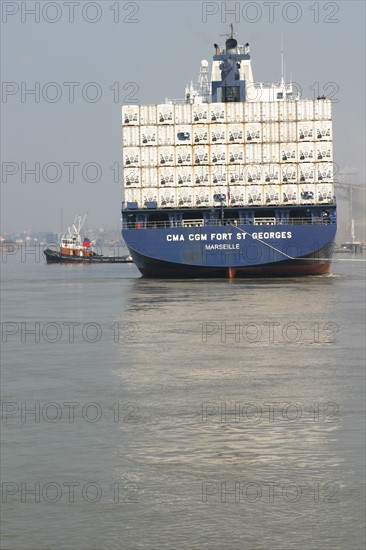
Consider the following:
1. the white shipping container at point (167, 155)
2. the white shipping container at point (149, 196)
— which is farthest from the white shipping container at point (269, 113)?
the white shipping container at point (149, 196)

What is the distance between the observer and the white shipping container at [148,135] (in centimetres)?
9550

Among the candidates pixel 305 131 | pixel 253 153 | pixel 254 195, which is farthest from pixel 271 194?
pixel 305 131

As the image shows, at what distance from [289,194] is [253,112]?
8.72m

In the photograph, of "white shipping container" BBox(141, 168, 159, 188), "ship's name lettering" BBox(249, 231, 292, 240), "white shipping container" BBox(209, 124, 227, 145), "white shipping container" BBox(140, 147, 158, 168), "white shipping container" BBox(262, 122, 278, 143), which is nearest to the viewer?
"ship's name lettering" BBox(249, 231, 292, 240)

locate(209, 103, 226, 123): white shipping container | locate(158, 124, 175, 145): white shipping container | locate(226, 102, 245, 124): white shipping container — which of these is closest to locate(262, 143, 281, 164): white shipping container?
locate(226, 102, 245, 124): white shipping container

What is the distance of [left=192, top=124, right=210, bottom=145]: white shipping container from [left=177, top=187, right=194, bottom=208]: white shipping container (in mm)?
4634

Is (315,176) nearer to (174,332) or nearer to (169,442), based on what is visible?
(174,332)

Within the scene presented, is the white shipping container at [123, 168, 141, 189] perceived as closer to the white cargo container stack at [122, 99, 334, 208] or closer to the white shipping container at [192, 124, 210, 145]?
the white cargo container stack at [122, 99, 334, 208]

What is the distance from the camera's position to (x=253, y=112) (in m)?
94.3

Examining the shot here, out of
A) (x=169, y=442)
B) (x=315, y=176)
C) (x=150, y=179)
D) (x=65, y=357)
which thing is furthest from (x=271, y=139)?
(x=169, y=442)

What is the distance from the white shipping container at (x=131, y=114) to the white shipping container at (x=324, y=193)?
18.9 meters

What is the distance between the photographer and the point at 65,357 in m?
35.1

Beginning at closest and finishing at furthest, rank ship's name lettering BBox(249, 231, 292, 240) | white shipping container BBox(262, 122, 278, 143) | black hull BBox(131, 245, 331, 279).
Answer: ship's name lettering BBox(249, 231, 292, 240) → black hull BBox(131, 245, 331, 279) → white shipping container BBox(262, 122, 278, 143)

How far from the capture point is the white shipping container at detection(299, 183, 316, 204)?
9262cm
